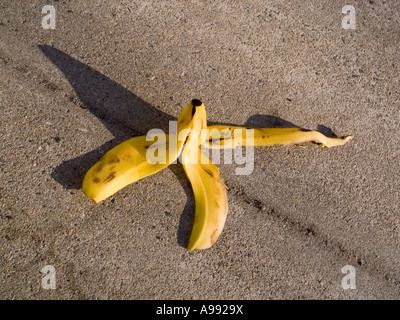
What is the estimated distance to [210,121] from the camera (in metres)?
2.78

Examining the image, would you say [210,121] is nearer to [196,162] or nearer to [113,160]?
[196,162]

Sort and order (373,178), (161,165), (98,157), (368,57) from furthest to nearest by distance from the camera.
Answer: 1. (368,57)
2. (373,178)
3. (98,157)
4. (161,165)

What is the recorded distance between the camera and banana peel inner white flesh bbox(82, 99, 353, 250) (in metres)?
2.42

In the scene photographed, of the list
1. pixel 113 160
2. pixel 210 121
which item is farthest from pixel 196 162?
pixel 113 160

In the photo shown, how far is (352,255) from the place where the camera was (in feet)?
8.87

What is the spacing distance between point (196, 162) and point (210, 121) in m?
0.39

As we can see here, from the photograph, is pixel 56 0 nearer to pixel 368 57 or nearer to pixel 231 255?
pixel 231 255

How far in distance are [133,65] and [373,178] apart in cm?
204

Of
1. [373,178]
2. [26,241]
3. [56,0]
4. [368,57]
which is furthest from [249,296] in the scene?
[56,0]

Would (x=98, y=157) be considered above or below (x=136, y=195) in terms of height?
above

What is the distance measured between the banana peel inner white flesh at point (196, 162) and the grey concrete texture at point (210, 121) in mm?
124

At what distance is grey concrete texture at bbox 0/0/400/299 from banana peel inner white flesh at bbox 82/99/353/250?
0.12 m

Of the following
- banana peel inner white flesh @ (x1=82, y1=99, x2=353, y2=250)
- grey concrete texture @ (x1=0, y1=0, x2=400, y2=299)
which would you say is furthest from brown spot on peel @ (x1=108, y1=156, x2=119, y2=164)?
grey concrete texture @ (x1=0, y1=0, x2=400, y2=299)

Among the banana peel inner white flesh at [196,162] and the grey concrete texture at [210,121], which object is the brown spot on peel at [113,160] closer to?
the banana peel inner white flesh at [196,162]
